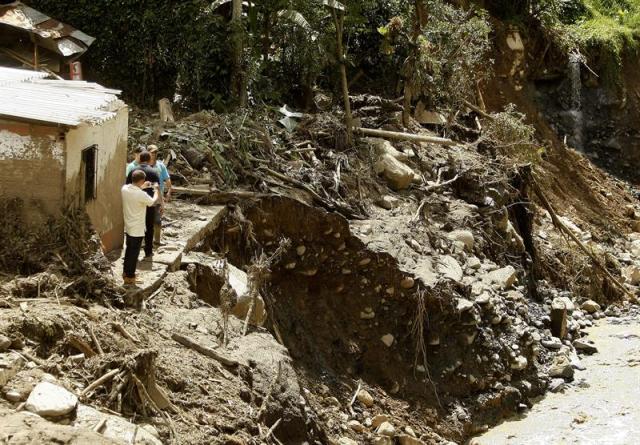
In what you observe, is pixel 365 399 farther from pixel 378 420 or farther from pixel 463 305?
pixel 463 305

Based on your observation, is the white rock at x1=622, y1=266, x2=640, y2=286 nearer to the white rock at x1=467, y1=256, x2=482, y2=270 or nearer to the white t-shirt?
the white rock at x1=467, y1=256, x2=482, y2=270

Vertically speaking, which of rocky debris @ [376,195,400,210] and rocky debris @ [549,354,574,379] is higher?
rocky debris @ [376,195,400,210]

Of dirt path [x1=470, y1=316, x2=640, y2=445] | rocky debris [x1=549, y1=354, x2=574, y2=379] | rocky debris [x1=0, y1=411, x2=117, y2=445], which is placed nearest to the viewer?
rocky debris [x1=0, y1=411, x2=117, y2=445]

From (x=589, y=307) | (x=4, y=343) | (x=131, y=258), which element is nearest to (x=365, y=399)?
(x=131, y=258)

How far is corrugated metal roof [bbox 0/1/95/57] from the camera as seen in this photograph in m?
15.3

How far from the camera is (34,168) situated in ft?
27.7

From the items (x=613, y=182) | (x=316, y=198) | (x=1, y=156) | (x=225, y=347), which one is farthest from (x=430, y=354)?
(x=613, y=182)

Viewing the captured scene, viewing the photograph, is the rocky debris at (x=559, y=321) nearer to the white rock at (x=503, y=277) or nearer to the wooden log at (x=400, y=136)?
the white rock at (x=503, y=277)

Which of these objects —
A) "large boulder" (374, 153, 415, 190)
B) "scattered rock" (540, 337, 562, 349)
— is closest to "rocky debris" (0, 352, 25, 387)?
"large boulder" (374, 153, 415, 190)

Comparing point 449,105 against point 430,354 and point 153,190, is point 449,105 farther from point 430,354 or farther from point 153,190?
point 153,190

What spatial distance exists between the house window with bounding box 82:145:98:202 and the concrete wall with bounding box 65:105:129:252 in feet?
0.22

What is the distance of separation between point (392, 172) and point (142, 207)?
21.2ft

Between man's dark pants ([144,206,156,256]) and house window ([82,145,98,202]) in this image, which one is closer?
house window ([82,145,98,202])

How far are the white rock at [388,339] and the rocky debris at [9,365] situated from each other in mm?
5768
